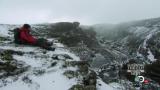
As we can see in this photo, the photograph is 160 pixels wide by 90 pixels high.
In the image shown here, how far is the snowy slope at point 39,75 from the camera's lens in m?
29.6

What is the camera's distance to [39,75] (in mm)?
31750

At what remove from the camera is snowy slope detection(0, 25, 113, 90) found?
29.6 meters

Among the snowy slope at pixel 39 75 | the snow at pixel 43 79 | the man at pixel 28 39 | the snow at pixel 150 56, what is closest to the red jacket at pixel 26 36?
the man at pixel 28 39

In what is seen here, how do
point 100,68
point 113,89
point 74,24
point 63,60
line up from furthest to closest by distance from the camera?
point 74,24 → point 100,68 → point 63,60 → point 113,89

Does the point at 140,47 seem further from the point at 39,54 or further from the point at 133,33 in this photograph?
the point at 39,54

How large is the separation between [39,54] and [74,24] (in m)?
29.9

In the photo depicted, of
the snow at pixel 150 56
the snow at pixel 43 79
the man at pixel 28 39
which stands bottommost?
the snow at pixel 150 56

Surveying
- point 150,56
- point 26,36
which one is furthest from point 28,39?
point 150,56

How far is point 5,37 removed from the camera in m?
45.4

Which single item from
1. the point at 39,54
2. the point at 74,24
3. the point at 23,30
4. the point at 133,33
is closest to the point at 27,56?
the point at 39,54

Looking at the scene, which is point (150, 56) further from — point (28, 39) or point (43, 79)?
point (43, 79)

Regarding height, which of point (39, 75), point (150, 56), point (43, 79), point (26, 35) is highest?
point (26, 35)

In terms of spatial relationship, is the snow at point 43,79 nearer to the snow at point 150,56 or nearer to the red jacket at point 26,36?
the red jacket at point 26,36

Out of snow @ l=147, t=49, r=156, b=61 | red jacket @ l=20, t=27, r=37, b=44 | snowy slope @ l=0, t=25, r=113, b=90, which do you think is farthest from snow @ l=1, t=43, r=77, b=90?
snow @ l=147, t=49, r=156, b=61
